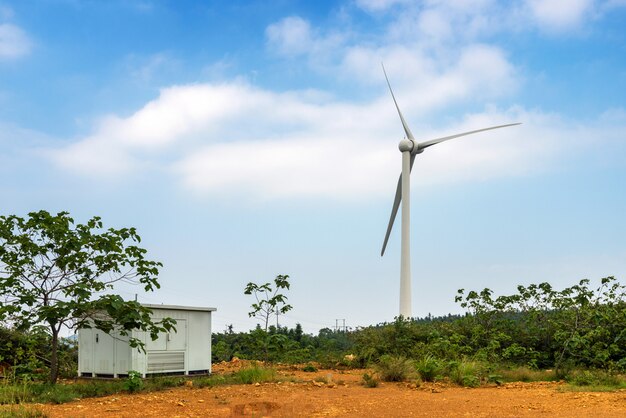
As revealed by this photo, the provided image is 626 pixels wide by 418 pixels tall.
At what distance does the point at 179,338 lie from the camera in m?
17.1

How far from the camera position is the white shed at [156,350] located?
16.0m

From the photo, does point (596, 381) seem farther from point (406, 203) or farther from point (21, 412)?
point (406, 203)

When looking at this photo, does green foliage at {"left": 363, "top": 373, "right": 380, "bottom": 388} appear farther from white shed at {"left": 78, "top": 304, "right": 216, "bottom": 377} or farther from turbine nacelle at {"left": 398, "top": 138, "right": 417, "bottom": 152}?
turbine nacelle at {"left": 398, "top": 138, "right": 417, "bottom": 152}

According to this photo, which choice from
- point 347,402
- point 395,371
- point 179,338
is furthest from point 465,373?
point 179,338

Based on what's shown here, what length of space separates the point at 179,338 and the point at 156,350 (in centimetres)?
78

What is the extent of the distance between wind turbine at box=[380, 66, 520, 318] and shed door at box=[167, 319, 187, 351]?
11.5 m

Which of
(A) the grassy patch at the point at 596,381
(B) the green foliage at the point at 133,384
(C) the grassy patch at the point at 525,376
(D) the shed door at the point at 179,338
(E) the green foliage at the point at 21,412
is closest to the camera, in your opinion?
(E) the green foliage at the point at 21,412

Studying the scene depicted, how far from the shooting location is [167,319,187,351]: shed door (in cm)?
1684

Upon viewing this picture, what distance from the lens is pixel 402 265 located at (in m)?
28.7

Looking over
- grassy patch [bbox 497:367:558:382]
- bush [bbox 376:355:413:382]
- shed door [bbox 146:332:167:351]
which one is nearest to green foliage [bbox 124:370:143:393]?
shed door [bbox 146:332:167:351]

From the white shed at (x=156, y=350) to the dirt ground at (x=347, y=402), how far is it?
2.90m

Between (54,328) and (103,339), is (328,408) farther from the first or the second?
(103,339)

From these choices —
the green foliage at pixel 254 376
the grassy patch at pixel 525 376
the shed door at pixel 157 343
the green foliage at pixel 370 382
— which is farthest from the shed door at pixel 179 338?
the grassy patch at pixel 525 376

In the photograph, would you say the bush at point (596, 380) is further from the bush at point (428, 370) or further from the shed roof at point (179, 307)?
the shed roof at point (179, 307)
